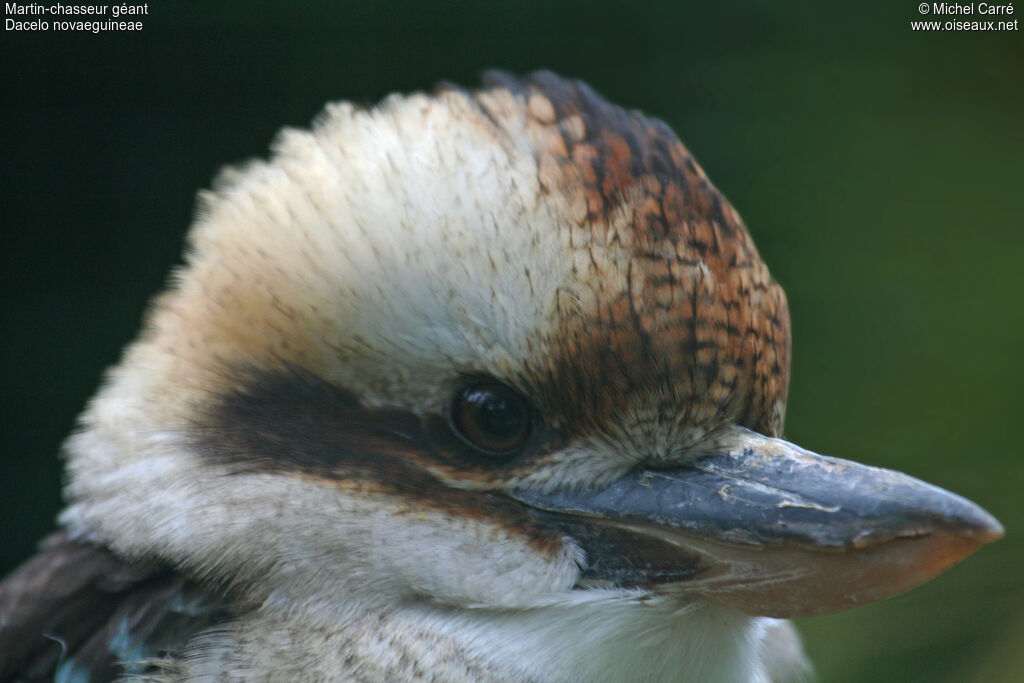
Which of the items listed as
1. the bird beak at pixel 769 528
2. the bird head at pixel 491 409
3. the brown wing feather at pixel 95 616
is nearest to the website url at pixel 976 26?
the bird head at pixel 491 409

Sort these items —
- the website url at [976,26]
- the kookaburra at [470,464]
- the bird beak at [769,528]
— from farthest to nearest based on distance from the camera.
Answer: the website url at [976,26] → the kookaburra at [470,464] → the bird beak at [769,528]

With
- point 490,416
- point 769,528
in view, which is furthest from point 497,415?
point 769,528

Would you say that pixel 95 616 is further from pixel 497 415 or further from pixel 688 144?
pixel 688 144

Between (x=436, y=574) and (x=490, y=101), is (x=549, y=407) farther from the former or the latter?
(x=490, y=101)

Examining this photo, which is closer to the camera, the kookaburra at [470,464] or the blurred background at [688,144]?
the kookaburra at [470,464]

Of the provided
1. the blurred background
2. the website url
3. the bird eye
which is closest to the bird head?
the bird eye

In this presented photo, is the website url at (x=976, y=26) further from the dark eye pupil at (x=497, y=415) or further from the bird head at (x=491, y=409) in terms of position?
the dark eye pupil at (x=497, y=415)

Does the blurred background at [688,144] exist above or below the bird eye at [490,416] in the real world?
above
